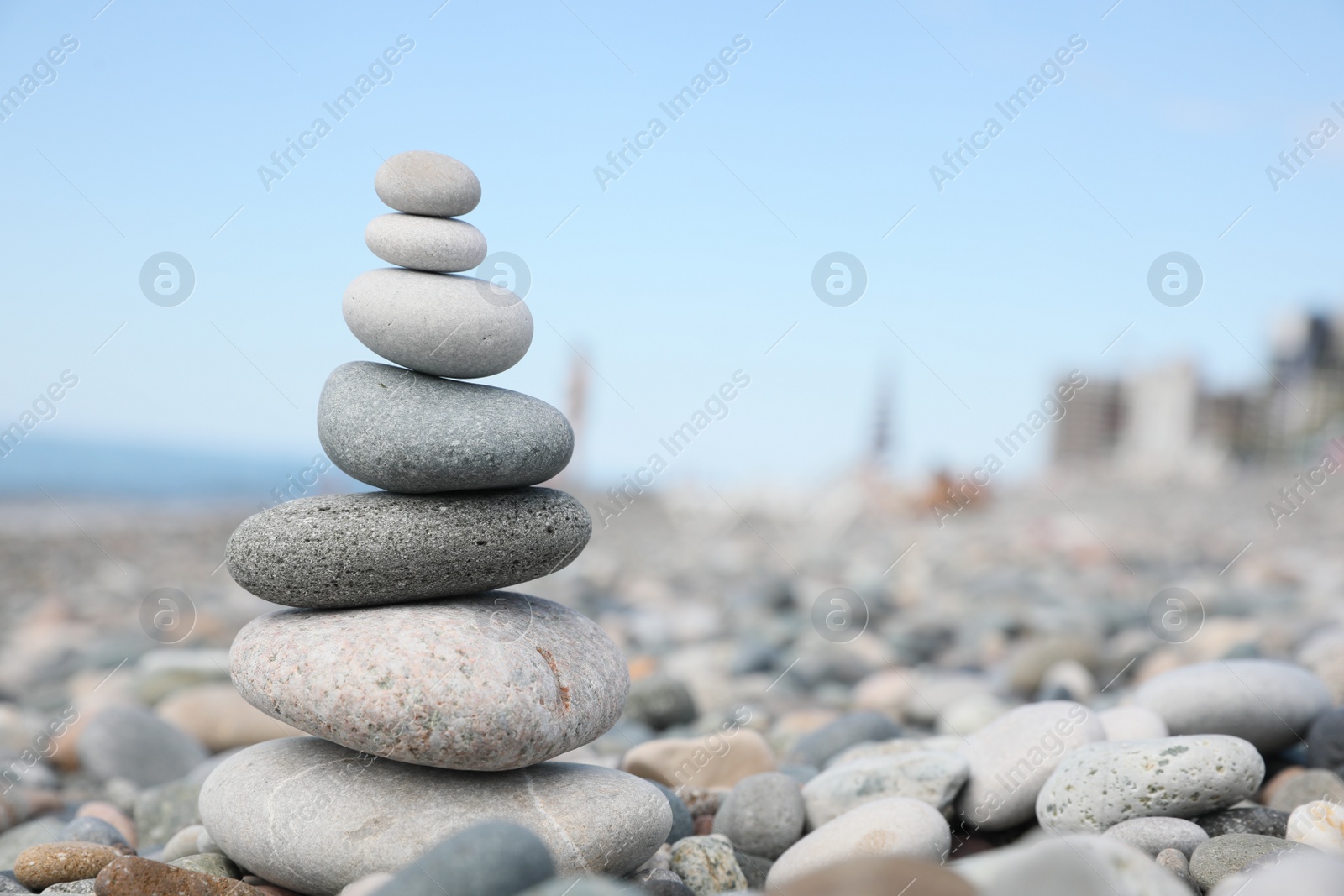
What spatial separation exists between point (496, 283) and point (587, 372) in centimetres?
1797

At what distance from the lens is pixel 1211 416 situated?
1993 inches

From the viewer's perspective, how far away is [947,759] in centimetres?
471

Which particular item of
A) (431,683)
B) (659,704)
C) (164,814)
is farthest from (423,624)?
(659,704)

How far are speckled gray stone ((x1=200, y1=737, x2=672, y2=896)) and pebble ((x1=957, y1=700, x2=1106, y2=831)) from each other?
61.6 inches

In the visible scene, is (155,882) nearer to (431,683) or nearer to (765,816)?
(431,683)

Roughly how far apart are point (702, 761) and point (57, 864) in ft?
10.5

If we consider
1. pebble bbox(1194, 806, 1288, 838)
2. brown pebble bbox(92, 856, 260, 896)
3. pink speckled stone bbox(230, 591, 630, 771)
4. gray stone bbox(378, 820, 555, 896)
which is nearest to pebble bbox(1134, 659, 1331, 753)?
pebble bbox(1194, 806, 1288, 838)

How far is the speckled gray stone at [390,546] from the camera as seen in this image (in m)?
3.89

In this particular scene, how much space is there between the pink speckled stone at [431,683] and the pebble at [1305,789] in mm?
3218

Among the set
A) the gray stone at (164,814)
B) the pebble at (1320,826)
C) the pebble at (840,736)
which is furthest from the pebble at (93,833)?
the pebble at (1320,826)

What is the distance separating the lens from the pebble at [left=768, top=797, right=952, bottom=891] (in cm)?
390

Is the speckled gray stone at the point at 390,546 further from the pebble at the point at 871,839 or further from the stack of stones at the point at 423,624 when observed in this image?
the pebble at the point at 871,839

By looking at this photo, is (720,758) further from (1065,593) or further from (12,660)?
(12,660)

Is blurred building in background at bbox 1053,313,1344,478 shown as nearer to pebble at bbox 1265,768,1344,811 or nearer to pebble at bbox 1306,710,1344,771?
pebble at bbox 1306,710,1344,771
